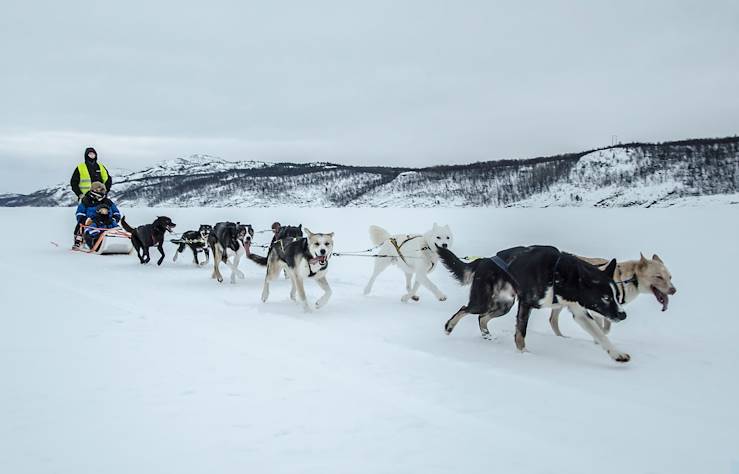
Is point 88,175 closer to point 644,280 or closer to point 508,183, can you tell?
point 644,280

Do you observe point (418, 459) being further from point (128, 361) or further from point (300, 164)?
point (300, 164)

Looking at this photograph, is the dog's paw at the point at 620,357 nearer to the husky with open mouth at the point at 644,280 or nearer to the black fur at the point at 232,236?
the husky with open mouth at the point at 644,280

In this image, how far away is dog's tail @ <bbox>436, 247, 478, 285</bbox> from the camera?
4754 mm

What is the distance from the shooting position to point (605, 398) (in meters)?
3.11

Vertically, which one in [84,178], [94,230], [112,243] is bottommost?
[112,243]

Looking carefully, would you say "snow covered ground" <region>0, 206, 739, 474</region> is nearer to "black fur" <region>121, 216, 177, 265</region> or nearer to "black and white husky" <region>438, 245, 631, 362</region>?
"black and white husky" <region>438, 245, 631, 362</region>

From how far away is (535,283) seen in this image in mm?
3965

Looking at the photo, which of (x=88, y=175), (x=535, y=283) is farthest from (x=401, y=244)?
(x=88, y=175)

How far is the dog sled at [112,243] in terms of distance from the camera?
11641 mm

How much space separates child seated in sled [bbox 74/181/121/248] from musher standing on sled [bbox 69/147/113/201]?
0.19m

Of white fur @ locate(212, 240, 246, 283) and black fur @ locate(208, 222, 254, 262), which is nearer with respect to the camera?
white fur @ locate(212, 240, 246, 283)

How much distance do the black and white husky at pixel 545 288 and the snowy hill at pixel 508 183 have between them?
2123cm

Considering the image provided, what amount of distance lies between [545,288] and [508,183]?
232ft

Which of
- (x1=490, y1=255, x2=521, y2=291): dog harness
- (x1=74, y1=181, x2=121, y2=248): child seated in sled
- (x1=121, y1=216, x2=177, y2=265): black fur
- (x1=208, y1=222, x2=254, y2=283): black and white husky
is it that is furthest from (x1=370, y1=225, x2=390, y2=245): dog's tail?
(x1=74, y1=181, x2=121, y2=248): child seated in sled
